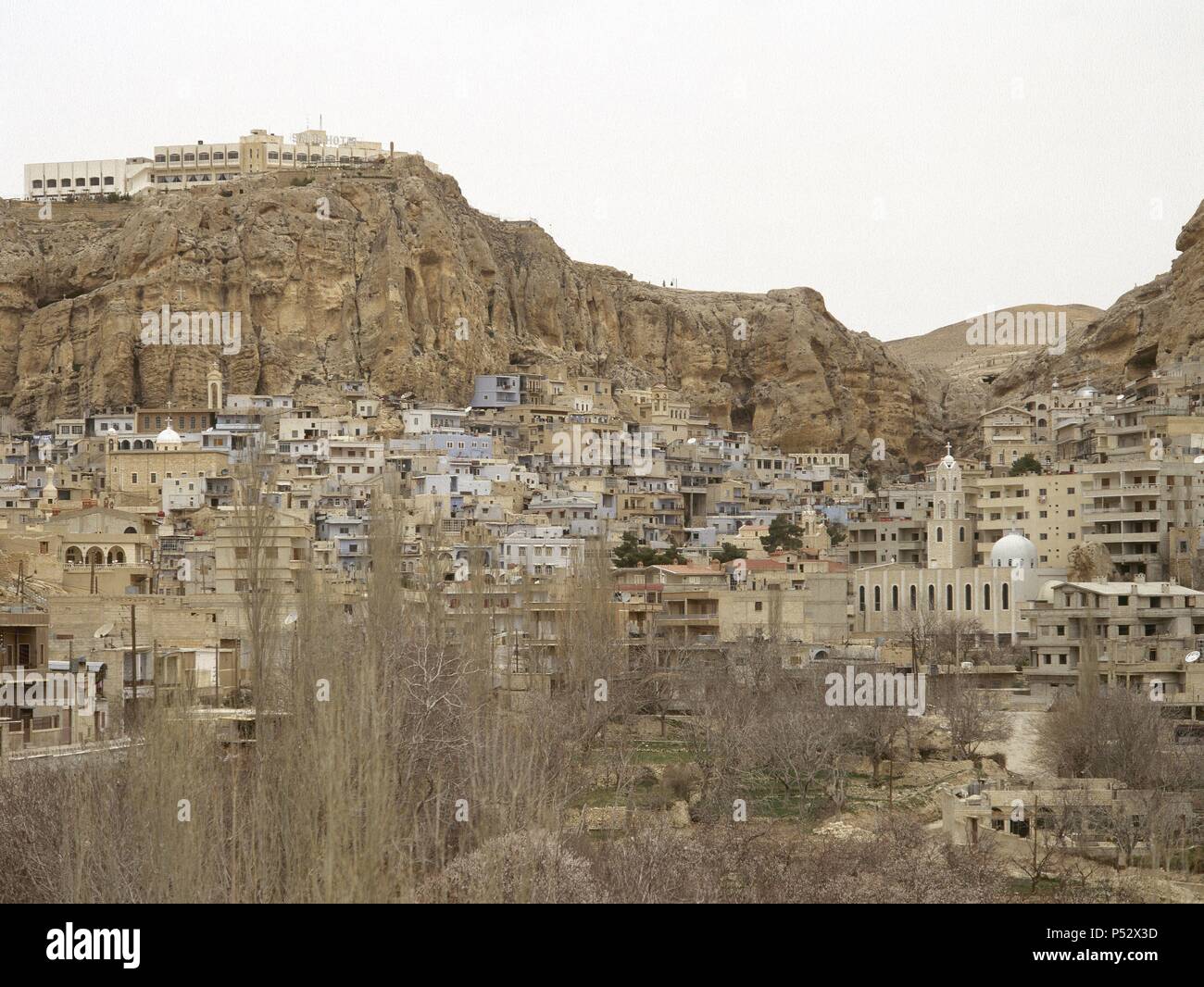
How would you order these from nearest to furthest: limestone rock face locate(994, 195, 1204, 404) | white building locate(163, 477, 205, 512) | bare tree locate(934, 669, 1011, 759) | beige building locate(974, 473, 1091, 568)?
bare tree locate(934, 669, 1011, 759)
beige building locate(974, 473, 1091, 568)
white building locate(163, 477, 205, 512)
limestone rock face locate(994, 195, 1204, 404)

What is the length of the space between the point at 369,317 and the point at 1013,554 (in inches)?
1540

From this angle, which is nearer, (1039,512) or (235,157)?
(1039,512)

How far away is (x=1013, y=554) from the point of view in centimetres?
4678

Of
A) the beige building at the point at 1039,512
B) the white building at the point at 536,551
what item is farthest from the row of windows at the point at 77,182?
the beige building at the point at 1039,512

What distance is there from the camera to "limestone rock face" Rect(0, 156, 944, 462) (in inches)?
Result: 3066

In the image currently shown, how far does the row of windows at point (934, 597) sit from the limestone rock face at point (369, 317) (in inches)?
1321

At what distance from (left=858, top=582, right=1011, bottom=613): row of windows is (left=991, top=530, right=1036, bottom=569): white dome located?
70 cm

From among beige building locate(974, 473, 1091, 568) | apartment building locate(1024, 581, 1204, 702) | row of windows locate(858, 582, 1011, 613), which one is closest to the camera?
apartment building locate(1024, 581, 1204, 702)

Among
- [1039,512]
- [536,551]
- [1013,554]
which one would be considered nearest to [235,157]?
[536,551]

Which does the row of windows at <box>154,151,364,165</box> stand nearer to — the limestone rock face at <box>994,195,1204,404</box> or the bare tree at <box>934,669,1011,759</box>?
the limestone rock face at <box>994,195,1204,404</box>

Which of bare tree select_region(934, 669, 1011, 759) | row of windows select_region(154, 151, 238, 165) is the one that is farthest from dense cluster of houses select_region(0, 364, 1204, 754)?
row of windows select_region(154, 151, 238, 165)

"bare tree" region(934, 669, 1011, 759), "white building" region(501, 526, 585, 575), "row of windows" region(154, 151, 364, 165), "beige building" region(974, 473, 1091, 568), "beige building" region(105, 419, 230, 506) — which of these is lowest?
"bare tree" region(934, 669, 1011, 759)

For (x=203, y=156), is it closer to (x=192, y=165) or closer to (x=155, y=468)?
(x=192, y=165)
